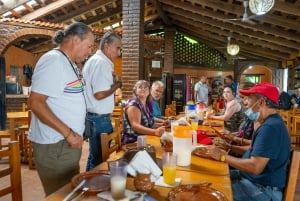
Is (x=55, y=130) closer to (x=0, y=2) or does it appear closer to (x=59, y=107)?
(x=59, y=107)

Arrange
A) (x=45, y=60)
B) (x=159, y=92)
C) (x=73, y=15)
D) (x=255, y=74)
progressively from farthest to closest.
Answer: (x=255, y=74)
(x=73, y=15)
(x=159, y=92)
(x=45, y=60)

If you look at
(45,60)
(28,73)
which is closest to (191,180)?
(45,60)

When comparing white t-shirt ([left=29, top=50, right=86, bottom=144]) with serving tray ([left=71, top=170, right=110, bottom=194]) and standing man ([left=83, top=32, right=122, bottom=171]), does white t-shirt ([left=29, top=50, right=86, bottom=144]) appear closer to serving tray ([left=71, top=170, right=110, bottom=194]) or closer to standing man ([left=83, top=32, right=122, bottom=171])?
serving tray ([left=71, top=170, right=110, bottom=194])

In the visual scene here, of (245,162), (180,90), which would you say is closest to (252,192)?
(245,162)

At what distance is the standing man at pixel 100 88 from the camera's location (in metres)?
2.39

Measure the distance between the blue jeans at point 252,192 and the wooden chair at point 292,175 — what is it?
0.36ft

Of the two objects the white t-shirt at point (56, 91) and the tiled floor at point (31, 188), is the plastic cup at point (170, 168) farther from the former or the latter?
the tiled floor at point (31, 188)

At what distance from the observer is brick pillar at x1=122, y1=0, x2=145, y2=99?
18.9 feet

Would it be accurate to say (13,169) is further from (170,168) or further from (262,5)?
(262,5)

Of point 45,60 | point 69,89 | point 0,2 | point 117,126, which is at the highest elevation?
point 0,2

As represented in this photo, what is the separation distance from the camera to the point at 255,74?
17594 millimetres

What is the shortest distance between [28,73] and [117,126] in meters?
9.62

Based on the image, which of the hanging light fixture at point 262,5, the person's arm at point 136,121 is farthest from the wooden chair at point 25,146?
the hanging light fixture at point 262,5

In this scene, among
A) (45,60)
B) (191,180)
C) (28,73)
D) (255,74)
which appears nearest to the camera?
(191,180)
